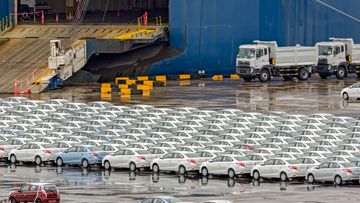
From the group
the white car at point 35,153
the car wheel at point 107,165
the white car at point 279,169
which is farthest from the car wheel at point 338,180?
the white car at point 35,153

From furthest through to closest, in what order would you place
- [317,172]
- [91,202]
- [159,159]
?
[159,159], [317,172], [91,202]

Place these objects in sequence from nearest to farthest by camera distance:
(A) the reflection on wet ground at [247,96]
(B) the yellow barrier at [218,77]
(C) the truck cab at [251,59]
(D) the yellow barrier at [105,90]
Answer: (A) the reflection on wet ground at [247,96]
(D) the yellow barrier at [105,90]
(C) the truck cab at [251,59]
(B) the yellow barrier at [218,77]

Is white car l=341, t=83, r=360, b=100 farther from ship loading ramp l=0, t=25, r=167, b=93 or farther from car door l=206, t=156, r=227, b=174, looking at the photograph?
car door l=206, t=156, r=227, b=174

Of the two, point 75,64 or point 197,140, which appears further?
point 75,64

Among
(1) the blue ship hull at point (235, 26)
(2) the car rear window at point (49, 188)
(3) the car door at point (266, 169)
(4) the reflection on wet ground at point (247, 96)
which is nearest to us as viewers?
(2) the car rear window at point (49, 188)

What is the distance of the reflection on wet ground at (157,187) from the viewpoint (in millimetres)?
52469

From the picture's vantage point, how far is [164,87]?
4026 inches

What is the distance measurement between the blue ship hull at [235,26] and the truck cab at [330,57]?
7035 millimetres

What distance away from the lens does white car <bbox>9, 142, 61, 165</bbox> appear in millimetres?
65125

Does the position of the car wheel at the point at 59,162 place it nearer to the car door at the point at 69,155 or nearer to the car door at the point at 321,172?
the car door at the point at 69,155

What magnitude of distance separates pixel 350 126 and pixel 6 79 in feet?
124

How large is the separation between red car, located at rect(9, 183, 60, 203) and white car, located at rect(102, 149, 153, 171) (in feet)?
42.8

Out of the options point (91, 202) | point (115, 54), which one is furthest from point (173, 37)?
point (91, 202)

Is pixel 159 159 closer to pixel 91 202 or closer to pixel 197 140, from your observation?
pixel 197 140
